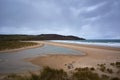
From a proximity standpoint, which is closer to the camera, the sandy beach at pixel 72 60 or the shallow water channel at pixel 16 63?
the shallow water channel at pixel 16 63

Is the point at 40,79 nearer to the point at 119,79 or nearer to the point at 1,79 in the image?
the point at 1,79

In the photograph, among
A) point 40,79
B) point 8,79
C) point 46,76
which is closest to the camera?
point 40,79

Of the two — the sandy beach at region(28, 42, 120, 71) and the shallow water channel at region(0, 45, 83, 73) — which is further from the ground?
the sandy beach at region(28, 42, 120, 71)

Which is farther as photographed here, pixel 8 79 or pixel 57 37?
pixel 57 37

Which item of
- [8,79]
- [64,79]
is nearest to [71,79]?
[64,79]

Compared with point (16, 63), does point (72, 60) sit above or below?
above

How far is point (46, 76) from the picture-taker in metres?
6.66

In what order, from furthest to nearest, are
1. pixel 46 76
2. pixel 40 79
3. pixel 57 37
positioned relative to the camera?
pixel 57 37
pixel 46 76
pixel 40 79

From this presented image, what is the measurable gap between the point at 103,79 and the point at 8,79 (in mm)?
4875

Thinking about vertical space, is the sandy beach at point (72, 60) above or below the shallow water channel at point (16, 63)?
above

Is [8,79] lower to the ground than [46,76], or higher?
lower

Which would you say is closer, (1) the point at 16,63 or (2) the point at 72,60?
(1) the point at 16,63

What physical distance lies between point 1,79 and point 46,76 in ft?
8.94

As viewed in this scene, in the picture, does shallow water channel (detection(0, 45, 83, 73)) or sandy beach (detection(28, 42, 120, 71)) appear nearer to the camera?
shallow water channel (detection(0, 45, 83, 73))
